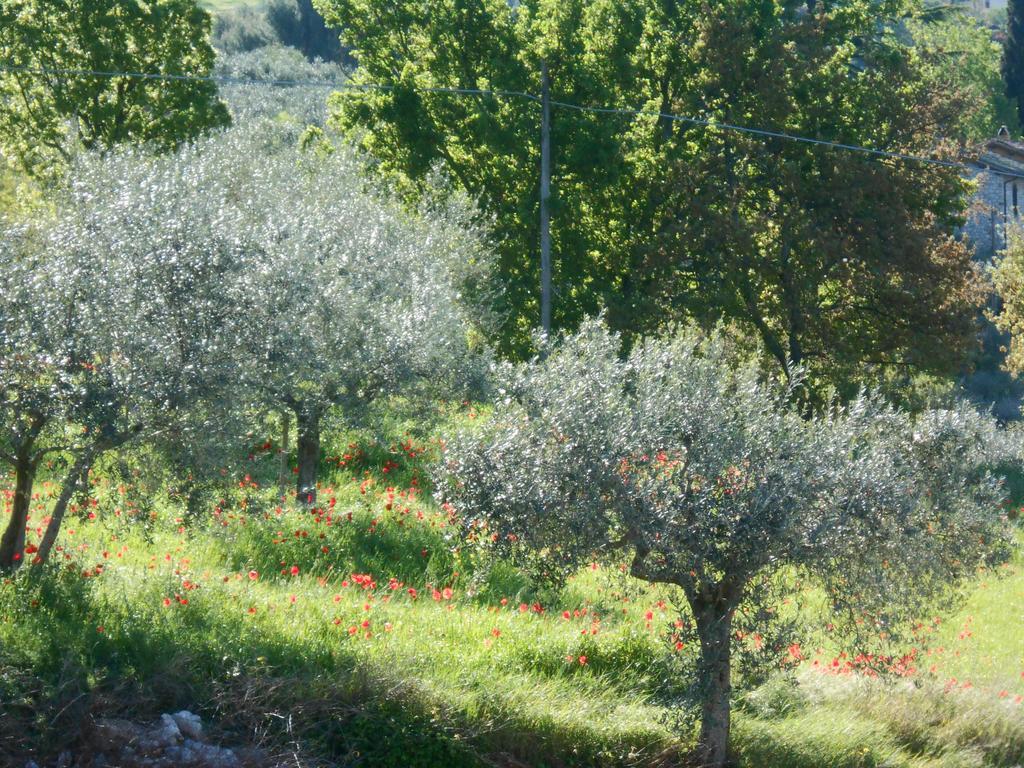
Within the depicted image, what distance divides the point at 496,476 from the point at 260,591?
13.0 feet

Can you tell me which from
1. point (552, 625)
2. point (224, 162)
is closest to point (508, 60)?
point (224, 162)

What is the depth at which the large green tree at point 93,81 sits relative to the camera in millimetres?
26234

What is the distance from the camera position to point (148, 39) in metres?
26.9

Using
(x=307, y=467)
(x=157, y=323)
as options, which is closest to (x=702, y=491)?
(x=157, y=323)

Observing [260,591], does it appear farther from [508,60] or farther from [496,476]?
[508,60]

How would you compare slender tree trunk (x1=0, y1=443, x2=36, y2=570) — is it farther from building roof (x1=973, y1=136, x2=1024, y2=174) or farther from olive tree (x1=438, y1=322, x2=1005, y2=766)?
building roof (x1=973, y1=136, x2=1024, y2=174)

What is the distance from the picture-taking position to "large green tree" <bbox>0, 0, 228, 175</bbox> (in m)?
26.2

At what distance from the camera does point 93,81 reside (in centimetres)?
2642

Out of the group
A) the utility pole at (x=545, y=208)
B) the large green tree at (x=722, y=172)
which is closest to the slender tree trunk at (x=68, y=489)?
the utility pole at (x=545, y=208)

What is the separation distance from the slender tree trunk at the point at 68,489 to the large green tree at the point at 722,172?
14760mm

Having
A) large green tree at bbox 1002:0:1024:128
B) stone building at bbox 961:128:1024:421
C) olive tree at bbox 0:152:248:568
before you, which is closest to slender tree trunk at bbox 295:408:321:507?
olive tree at bbox 0:152:248:568

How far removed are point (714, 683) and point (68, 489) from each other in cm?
526

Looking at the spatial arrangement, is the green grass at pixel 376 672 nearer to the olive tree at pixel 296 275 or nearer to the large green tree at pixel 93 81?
the olive tree at pixel 296 275

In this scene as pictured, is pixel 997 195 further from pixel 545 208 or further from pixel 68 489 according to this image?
pixel 68 489
